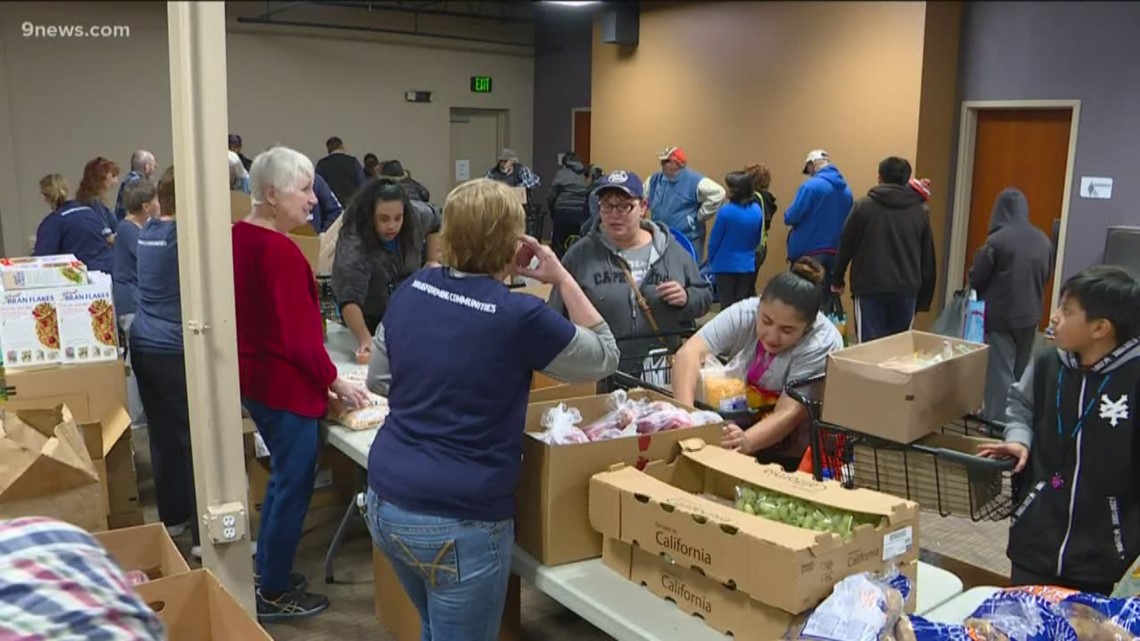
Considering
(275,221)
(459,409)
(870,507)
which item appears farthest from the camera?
(275,221)

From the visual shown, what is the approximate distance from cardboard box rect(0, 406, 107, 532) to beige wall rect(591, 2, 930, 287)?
643 cm

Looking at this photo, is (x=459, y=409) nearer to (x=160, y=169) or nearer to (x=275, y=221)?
→ (x=275, y=221)

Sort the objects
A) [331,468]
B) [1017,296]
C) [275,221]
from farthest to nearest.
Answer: [1017,296] → [331,468] → [275,221]

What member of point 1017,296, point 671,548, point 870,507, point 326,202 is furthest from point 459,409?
point 326,202

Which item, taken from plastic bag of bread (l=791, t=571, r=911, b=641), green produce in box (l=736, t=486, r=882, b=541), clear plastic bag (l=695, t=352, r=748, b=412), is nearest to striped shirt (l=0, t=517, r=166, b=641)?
plastic bag of bread (l=791, t=571, r=911, b=641)

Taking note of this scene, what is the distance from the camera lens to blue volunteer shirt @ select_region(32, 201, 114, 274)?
4.86 m

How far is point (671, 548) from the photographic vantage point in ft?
5.57

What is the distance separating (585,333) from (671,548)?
44 centimetres

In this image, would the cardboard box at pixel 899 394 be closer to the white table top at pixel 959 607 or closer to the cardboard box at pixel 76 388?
the white table top at pixel 959 607

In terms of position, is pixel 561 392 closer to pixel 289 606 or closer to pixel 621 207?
pixel 621 207

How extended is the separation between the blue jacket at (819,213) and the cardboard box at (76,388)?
15.9 ft

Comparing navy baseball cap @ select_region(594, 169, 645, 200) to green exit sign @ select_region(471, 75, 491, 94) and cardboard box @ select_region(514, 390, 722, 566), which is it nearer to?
cardboard box @ select_region(514, 390, 722, 566)

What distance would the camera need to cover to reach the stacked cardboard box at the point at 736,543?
1.51m

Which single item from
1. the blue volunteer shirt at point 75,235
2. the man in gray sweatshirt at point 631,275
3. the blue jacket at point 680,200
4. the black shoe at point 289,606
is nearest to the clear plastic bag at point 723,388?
the man in gray sweatshirt at point 631,275
